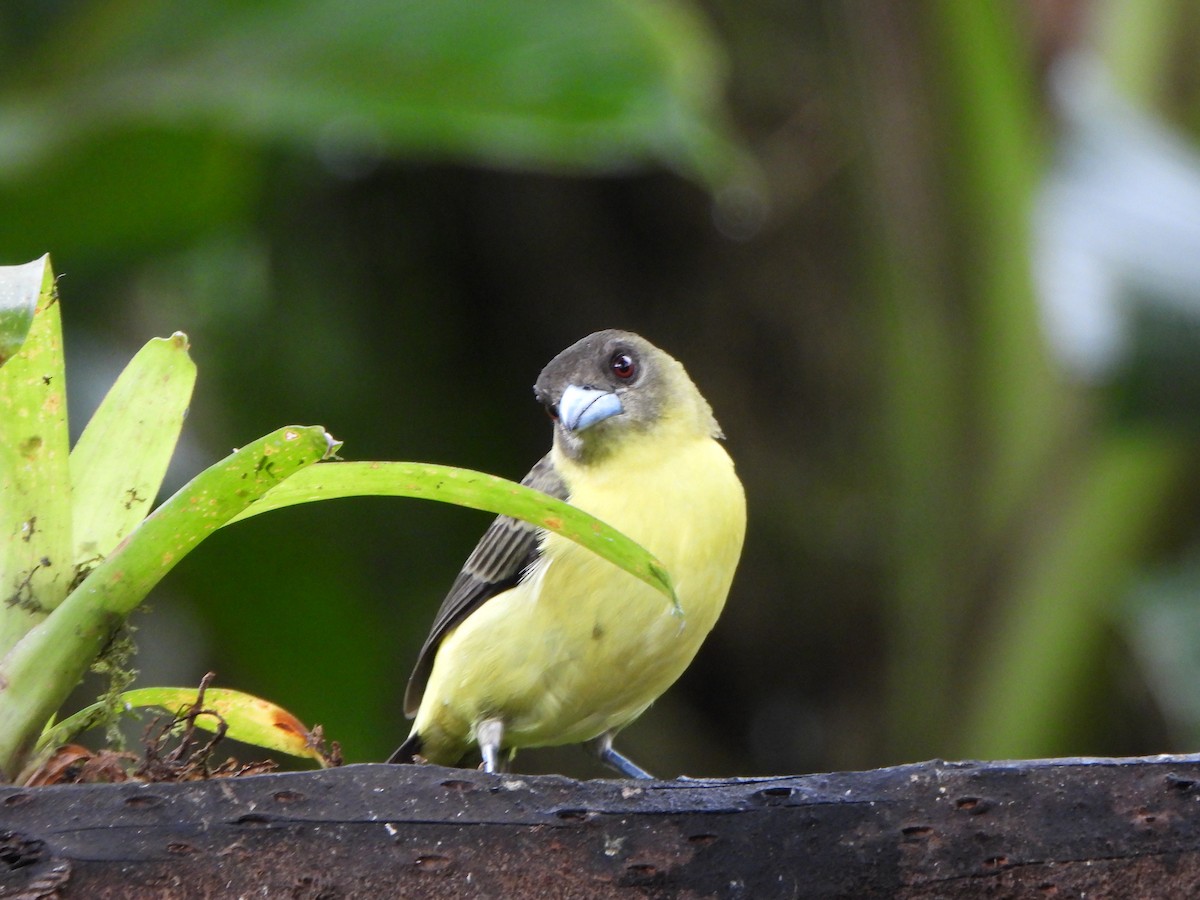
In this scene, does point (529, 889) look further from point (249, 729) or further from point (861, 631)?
point (861, 631)

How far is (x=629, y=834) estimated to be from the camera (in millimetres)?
1597

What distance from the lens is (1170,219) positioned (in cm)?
392

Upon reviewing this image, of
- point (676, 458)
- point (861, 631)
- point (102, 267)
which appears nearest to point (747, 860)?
point (676, 458)

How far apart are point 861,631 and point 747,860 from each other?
14.5ft

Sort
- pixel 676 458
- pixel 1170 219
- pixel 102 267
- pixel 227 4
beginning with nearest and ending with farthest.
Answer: pixel 676 458 → pixel 1170 219 → pixel 227 4 → pixel 102 267

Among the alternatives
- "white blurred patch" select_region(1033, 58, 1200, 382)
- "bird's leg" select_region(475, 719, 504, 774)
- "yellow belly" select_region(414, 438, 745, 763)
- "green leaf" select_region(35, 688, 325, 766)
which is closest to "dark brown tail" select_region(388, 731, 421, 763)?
"yellow belly" select_region(414, 438, 745, 763)

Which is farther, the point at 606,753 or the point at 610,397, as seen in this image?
the point at 606,753

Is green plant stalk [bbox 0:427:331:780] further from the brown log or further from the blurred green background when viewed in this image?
the blurred green background

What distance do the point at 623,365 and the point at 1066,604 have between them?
214cm

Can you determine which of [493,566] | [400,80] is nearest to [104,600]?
[493,566]

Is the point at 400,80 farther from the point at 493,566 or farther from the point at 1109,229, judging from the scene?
the point at 1109,229

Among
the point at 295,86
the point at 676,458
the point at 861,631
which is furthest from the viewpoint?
the point at 861,631

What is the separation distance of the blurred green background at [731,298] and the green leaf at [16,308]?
2.54m

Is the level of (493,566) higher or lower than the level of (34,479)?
lower
